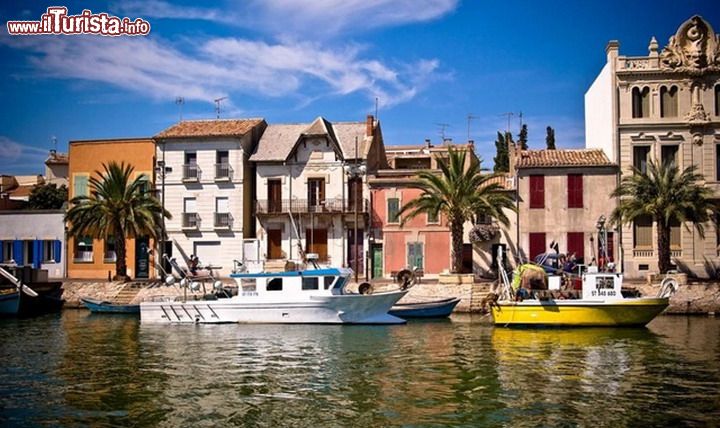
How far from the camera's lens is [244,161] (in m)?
45.1

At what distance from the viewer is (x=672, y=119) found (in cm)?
3931

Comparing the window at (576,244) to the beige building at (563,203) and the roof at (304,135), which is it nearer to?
the beige building at (563,203)

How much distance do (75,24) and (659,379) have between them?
74.6 ft

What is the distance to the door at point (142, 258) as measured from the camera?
149ft

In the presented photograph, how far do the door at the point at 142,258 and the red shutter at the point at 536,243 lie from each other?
24.8m

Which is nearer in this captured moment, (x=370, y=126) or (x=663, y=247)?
(x=663, y=247)

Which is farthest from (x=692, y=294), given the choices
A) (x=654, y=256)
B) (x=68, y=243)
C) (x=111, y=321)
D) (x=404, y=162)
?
(x=68, y=243)

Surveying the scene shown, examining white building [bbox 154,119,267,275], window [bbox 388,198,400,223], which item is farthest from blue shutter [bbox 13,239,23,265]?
window [bbox 388,198,400,223]

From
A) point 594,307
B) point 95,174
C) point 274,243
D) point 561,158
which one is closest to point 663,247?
point 561,158

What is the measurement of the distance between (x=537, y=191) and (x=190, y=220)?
22.4 metres

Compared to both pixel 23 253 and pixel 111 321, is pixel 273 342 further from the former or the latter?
pixel 23 253

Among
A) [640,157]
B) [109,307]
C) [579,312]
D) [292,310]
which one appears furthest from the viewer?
[640,157]

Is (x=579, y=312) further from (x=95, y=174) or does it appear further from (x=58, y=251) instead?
(x=58, y=251)

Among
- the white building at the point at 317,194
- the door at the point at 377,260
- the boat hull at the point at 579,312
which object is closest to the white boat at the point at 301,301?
the boat hull at the point at 579,312
